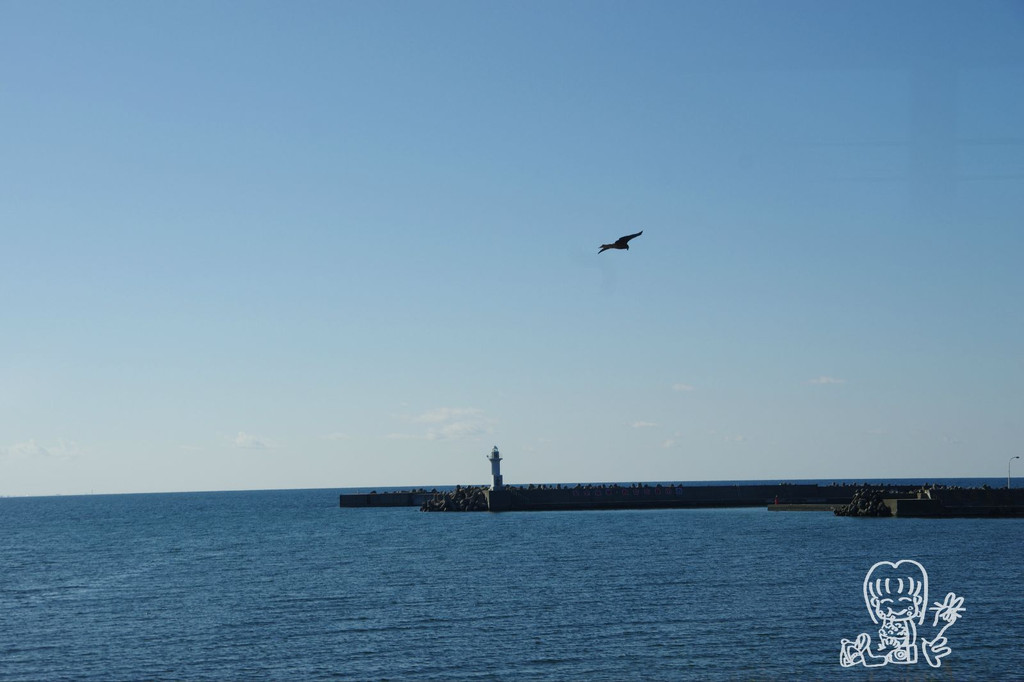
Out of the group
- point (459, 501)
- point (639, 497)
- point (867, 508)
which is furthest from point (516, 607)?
point (459, 501)

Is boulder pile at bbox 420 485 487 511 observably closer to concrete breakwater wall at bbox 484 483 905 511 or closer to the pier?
the pier

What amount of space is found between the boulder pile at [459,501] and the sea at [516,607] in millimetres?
40046

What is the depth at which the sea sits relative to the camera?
35.4 meters

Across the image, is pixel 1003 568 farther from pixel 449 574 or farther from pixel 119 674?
pixel 119 674

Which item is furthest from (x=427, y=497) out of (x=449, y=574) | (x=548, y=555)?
(x=449, y=574)

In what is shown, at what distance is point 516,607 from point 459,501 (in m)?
86.2

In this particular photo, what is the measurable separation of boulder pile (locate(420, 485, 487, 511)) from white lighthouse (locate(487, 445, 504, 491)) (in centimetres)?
288

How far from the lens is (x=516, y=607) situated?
4738 centimetres

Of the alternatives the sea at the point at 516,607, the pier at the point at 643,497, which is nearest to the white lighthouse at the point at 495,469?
the pier at the point at 643,497

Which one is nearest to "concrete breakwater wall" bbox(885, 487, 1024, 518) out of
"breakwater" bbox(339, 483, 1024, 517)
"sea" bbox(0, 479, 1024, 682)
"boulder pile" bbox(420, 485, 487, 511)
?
"breakwater" bbox(339, 483, 1024, 517)

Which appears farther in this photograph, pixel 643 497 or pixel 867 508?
pixel 643 497

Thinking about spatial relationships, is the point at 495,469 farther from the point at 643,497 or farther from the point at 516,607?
the point at 516,607

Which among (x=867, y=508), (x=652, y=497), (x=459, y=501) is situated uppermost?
(x=459, y=501)

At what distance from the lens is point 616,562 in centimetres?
6519
